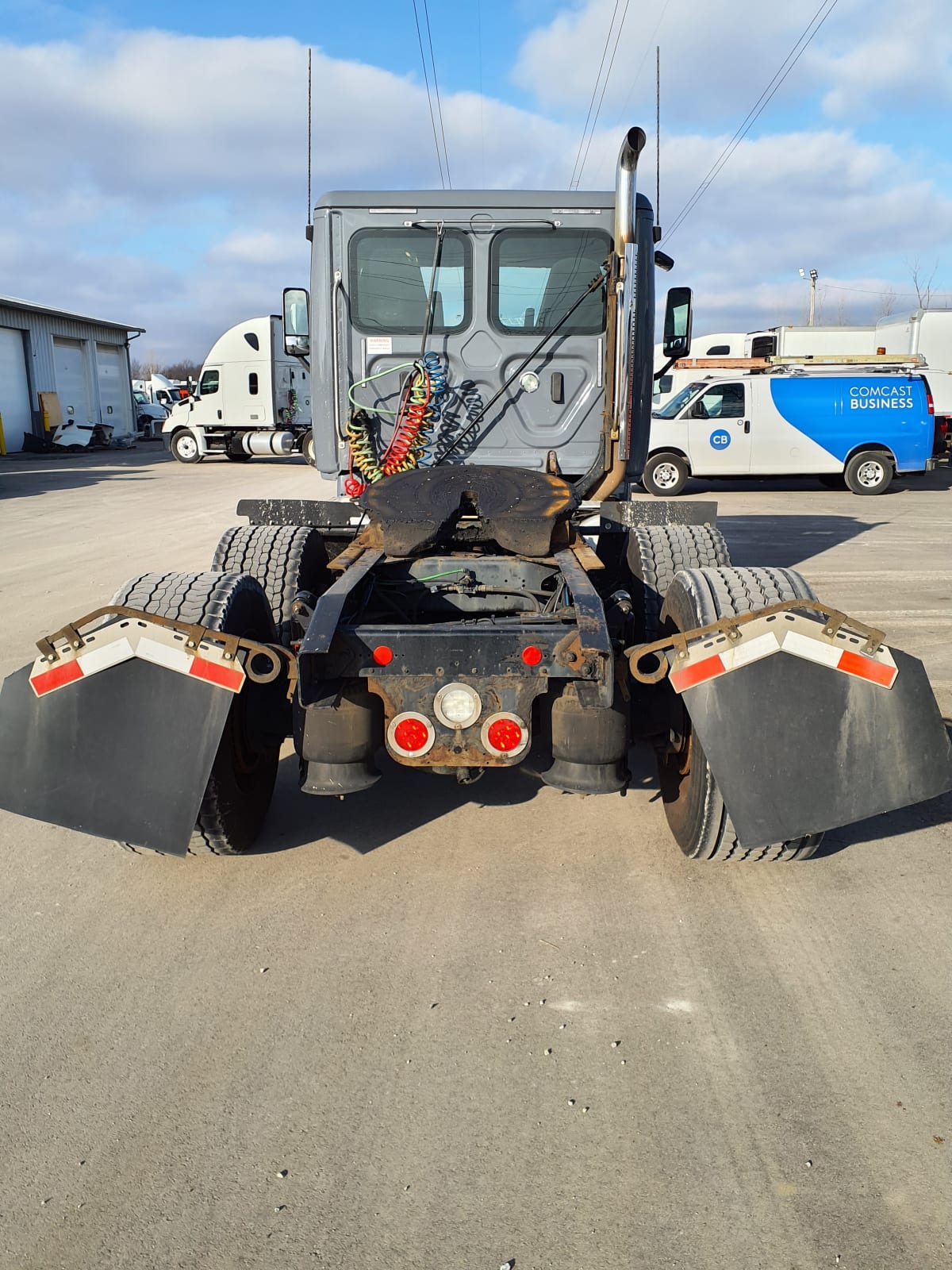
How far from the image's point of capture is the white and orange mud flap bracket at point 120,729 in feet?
10.0

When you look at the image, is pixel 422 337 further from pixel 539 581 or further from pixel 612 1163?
pixel 612 1163

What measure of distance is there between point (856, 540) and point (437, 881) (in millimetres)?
10222

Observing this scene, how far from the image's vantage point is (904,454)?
17375 mm

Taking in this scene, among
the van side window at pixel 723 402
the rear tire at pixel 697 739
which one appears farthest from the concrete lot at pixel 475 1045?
the van side window at pixel 723 402

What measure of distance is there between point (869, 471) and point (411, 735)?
16410mm

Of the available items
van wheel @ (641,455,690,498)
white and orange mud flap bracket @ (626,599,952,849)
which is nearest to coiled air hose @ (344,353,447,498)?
white and orange mud flap bracket @ (626,599,952,849)

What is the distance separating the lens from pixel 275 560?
197 inches

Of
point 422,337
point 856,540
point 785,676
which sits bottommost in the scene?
point 856,540

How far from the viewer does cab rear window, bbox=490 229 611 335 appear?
571cm

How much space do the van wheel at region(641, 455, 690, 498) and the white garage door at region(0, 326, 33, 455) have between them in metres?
22.7

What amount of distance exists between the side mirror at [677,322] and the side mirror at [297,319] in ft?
7.29

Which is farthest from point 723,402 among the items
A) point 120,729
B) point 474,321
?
point 120,729

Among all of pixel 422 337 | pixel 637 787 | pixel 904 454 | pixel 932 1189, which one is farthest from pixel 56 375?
pixel 932 1189

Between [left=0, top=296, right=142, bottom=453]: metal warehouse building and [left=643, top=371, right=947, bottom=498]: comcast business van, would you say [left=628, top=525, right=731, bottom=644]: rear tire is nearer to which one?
[left=643, top=371, right=947, bottom=498]: comcast business van
